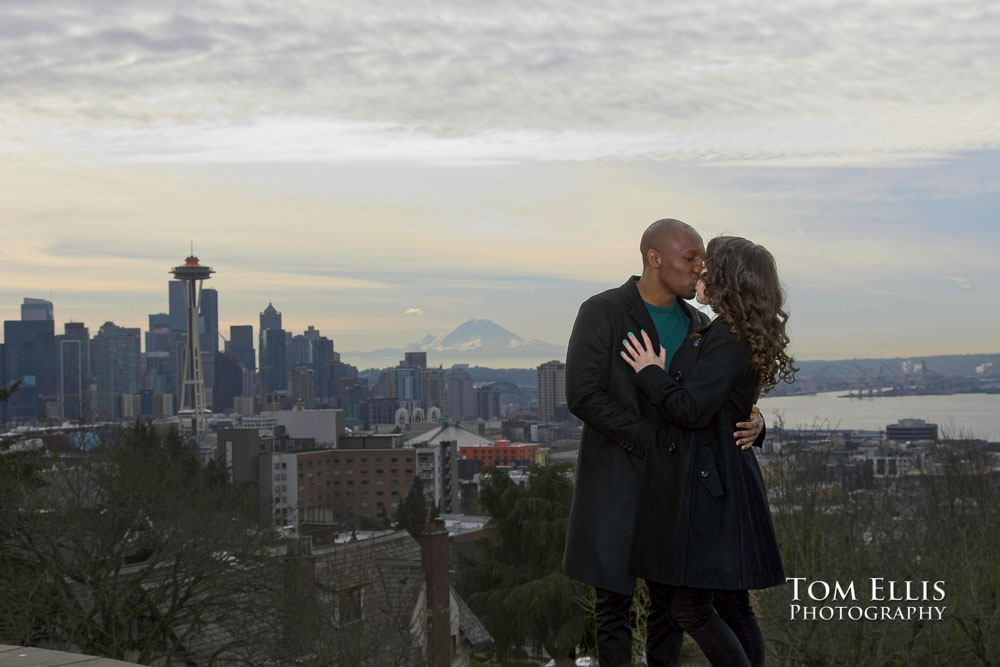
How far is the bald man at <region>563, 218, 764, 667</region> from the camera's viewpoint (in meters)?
2.88

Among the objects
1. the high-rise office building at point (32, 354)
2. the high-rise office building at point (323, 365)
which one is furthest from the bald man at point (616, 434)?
the high-rise office building at point (323, 365)

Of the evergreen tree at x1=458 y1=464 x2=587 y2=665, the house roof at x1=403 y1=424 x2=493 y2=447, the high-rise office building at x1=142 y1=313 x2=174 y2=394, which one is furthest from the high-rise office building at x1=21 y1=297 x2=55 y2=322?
the evergreen tree at x1=458 y1=464 x2=587 y2=665

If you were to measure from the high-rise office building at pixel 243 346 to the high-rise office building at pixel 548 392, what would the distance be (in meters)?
77.7

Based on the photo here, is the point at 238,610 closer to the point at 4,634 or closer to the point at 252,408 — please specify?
the point at 4,634

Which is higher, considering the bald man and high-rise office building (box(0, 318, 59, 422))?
high-rise office building (box(0, 318, 59, 422))

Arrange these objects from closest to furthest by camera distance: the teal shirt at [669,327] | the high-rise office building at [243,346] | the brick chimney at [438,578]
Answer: the teal shirt at [669,327] → the brick chimney at [438,578] → the high-rise office building at [243,346]

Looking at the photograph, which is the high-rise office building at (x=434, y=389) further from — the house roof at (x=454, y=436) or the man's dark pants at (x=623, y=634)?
the man's dark pants at (x=623, y=634)

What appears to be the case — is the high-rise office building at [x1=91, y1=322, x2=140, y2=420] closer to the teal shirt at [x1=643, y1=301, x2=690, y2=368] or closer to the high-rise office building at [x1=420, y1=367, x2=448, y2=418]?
the high-rise office building at [x1=420, y1=367, x2=448, y2=418]

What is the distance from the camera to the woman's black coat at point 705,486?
9.06ft

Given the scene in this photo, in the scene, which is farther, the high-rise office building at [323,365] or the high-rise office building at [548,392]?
the high-rise office building at [323,365]

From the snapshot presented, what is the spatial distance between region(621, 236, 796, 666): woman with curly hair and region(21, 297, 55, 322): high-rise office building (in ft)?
474

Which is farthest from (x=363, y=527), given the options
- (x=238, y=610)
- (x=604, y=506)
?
(x=604, y=506)

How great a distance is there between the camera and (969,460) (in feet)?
68.8

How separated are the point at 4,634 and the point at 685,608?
1101 centimetres
